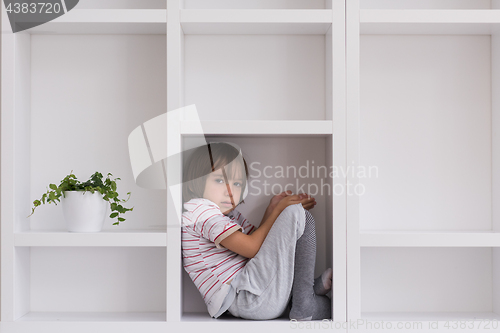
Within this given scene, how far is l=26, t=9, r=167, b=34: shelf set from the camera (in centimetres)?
122

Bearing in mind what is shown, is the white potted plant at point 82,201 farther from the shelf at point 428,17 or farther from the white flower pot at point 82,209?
the shelf at point 428,17

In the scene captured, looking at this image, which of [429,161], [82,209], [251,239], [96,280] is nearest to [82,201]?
[82,209]

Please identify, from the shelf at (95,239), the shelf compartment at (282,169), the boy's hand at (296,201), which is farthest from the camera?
the shelf compartment at (282,169)

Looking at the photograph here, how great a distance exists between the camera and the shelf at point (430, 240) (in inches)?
47.5

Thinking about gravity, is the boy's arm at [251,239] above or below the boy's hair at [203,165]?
A: below

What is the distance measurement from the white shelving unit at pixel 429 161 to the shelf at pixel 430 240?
0.18m

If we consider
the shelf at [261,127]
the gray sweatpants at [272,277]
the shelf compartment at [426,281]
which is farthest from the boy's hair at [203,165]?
the shelf compartment at [426,281]

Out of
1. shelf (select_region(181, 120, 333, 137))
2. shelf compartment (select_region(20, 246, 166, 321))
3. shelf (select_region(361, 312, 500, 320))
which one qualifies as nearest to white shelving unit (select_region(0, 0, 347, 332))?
shelf compartment (select_region(20, 246, 166, 321))

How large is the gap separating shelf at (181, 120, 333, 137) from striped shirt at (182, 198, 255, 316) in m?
0.24

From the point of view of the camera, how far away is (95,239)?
3.92ft

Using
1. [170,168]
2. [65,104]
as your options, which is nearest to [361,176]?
[170,168]

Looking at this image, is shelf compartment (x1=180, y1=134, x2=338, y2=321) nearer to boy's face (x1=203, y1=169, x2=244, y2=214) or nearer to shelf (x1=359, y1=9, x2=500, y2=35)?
boy's face (x1=203, y1=169, x2=244, y2=214)

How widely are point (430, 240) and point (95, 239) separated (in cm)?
96

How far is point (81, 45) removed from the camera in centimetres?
140
